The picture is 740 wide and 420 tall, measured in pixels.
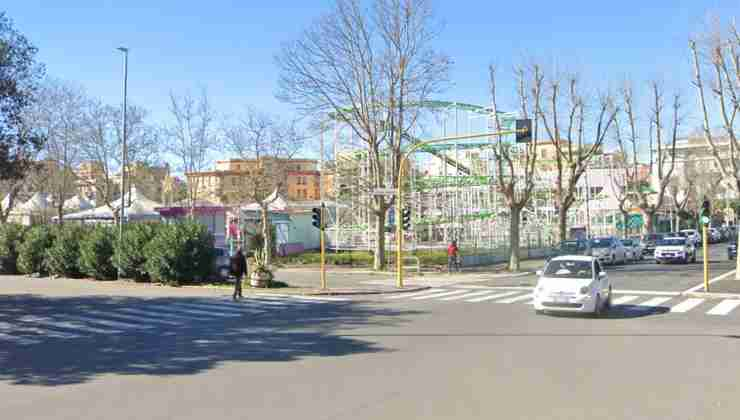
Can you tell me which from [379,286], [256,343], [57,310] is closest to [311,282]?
[379,286]

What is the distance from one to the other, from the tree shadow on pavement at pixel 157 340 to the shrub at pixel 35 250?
14.5 m

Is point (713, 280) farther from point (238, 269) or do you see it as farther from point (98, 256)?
point (98, 256)

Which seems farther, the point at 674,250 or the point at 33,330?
the point at 674,250

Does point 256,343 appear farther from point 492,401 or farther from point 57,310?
point 57,310

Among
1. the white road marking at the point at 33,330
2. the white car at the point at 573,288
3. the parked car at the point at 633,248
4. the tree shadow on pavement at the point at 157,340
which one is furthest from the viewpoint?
the parked car at the point at 633,248

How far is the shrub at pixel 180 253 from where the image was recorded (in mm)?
29875

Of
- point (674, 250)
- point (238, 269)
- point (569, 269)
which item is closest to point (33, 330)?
point (238, 269)

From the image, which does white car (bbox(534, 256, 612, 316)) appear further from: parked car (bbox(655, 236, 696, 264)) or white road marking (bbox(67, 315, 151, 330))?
parked car (bbox(655, 236, 696, 264))

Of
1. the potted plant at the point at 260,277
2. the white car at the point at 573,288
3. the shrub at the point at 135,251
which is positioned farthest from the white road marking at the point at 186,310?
the shrub at the point at 135,251

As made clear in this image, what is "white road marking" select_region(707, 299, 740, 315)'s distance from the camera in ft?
65.8

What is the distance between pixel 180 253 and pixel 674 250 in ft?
98.7

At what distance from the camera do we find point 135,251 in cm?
3147

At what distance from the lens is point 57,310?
21.7 metres

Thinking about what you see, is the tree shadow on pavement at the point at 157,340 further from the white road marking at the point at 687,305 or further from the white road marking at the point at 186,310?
the white road marking at the point at 687,305
